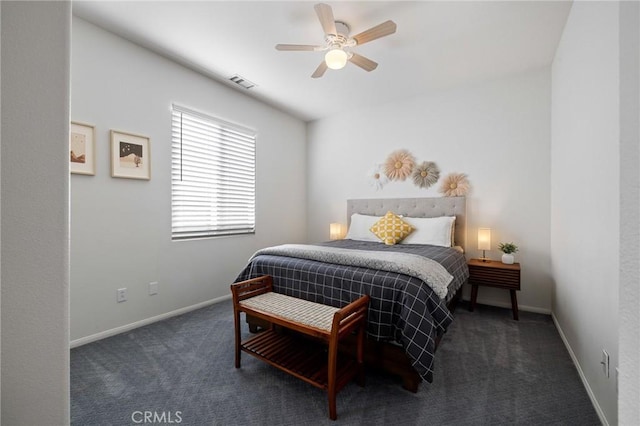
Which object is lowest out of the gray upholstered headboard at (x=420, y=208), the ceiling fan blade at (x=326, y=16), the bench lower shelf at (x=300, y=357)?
the bench lower shelf at (x=300, y=357)

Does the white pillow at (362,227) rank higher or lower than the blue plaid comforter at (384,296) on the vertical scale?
higher

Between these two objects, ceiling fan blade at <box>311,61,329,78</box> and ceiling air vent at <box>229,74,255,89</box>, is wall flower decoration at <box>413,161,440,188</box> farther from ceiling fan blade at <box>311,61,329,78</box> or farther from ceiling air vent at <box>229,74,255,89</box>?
ceiling air vent at <box>229,74,255,89</box>

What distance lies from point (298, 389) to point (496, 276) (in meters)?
2.31

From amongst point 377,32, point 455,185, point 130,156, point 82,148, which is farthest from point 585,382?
point 82,148

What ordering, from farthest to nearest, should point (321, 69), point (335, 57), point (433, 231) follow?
point (433, 231), point (321, 69), point (335, 57)

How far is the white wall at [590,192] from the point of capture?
4.46 feet

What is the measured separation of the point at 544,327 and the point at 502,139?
205 cm

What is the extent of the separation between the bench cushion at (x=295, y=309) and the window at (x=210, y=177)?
4.95ft

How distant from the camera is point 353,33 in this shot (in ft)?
7.94

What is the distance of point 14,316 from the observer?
61cm

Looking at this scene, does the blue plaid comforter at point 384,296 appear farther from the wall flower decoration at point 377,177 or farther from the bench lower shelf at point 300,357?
the wall flower decoration at point 377,177

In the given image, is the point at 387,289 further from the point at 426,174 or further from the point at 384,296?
the point at 426,174

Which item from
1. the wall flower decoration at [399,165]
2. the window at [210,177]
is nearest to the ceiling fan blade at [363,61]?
Result: the wall flower decoration at [399,165]

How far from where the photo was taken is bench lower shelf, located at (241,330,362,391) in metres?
1.64
